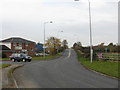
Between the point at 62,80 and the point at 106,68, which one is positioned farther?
the point at 106,68

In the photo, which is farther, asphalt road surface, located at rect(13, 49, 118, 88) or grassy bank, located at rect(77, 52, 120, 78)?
grassy bank, located at rect(77, 52, 120, 78)

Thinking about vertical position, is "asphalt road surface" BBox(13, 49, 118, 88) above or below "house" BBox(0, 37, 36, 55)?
below

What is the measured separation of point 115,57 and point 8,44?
68.9 meters

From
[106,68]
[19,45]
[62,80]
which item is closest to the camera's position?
[62,80]

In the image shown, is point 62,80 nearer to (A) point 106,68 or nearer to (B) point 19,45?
(A) point 106,68

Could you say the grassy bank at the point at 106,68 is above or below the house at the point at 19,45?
below

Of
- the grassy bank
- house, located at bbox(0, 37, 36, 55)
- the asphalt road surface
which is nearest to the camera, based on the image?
the asphalt road surface

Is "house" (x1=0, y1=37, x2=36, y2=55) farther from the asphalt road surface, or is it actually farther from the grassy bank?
the asphalt road surface

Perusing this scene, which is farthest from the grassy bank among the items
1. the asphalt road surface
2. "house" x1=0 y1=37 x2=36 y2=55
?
"house" x1=0 y1=37 x2=36 y2=55

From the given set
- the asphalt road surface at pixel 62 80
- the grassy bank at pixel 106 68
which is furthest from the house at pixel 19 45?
the asphalt road surface at pixel 62 80

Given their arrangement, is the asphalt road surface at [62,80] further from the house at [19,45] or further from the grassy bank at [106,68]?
the house at [19,45]

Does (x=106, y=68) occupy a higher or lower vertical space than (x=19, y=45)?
lower

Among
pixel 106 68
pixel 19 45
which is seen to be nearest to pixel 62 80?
pixel 106 68

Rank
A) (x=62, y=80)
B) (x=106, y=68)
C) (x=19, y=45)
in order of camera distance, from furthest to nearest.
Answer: (x=19, y=45)
(x=106, y=68)
(x=62, y=80)
